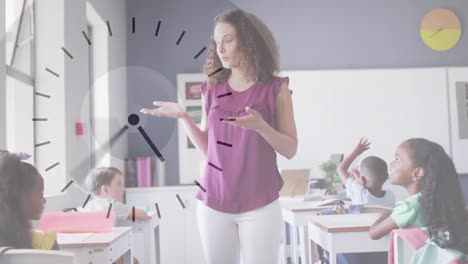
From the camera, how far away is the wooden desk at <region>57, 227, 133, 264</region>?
1381 mm

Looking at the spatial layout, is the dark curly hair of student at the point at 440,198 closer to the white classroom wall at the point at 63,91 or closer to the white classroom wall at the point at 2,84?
the white classroom wall at the point at 63,91

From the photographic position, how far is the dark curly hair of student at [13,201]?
1.09 m

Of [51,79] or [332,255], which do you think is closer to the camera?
[332,255]

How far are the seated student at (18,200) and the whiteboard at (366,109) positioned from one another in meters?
2.51

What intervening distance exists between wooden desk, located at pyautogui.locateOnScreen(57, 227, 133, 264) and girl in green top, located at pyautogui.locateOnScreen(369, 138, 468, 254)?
0.69 metres

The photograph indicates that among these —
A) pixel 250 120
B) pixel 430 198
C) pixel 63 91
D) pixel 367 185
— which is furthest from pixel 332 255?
pixel 63 91

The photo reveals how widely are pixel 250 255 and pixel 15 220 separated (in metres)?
0.49

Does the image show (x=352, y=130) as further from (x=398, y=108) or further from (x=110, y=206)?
(x=110, y=206)

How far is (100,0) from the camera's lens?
229 cm

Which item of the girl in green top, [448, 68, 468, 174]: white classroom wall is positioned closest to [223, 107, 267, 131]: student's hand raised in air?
the girl in green top

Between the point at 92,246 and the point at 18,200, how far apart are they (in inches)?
12.9

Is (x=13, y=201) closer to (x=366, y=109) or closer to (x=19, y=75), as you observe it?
(x=19, y=75)

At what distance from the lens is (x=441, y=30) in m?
3.77

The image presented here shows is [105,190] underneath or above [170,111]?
underneath
